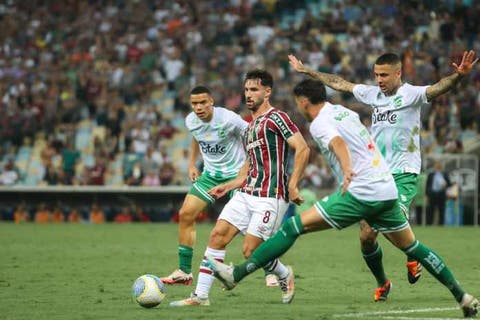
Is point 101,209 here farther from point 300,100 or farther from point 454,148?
point 300,100

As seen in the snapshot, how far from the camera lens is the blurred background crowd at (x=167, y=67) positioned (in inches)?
1296

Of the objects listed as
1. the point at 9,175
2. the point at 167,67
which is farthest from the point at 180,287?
the point at 167,67

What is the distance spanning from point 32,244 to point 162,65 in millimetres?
15707

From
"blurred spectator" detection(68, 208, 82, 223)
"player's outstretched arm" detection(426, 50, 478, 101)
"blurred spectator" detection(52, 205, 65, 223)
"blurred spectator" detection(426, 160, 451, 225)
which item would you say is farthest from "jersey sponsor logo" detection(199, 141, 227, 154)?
"blurred spectator" detection(52, 205, 65, 223)

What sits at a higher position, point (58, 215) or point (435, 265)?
point (435, 265)

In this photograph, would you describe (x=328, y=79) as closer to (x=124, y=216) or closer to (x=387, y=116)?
(x=387, y=116)

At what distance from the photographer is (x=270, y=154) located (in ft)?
38.3

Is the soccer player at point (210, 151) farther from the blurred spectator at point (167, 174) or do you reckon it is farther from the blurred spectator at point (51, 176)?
the blurred spectator at point (51, 176)

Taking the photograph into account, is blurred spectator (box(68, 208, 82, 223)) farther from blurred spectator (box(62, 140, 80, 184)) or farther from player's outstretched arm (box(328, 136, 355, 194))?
player's outstretched arm (box(328, 136, 355, 194))

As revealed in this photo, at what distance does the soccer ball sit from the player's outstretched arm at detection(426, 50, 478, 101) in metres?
3.74

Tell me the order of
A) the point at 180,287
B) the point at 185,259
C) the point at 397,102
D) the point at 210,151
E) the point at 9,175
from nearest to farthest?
the point at 397,102 < the point at 180,287 < the point at 185,259 < the point at 210,151 < the point at 9,175

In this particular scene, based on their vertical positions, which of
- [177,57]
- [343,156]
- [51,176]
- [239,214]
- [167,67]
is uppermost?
[177,57]

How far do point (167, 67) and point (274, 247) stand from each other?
2700cm

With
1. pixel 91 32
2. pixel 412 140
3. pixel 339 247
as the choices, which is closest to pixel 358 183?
pixel 412 140
